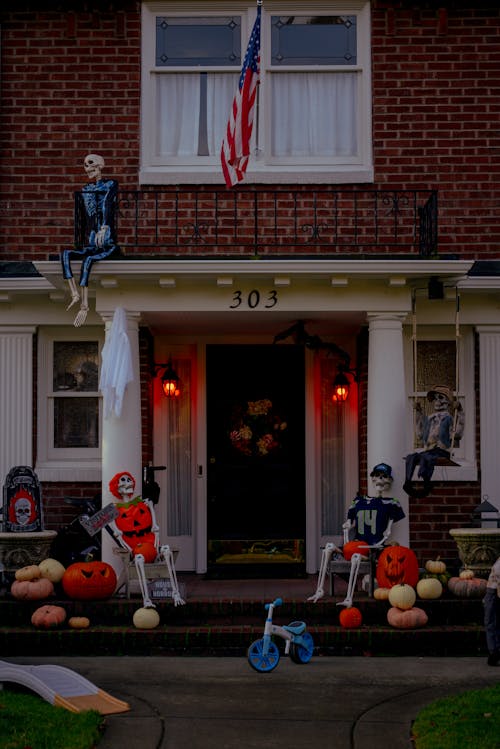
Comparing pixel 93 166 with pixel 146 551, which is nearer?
pixel 146 551

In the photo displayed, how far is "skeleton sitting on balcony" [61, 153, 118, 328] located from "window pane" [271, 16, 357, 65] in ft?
8.29

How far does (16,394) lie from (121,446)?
194 cm

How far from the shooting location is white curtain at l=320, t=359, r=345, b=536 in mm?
13344

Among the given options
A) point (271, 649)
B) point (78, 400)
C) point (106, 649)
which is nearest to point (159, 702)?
point (271, 649)

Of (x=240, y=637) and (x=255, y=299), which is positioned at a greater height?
(x=255, y=299)

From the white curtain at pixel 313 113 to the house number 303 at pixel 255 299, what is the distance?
216 centimetres

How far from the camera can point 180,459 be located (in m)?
13.4

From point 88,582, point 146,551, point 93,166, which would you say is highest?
point 93,166

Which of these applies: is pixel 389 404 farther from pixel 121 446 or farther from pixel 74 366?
pixel 74 366

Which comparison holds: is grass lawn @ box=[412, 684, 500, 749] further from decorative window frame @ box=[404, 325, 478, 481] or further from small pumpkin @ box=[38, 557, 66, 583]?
decorative window frame @ box=[404, 325, 478, 481]

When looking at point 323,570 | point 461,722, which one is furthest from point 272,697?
point 323,570

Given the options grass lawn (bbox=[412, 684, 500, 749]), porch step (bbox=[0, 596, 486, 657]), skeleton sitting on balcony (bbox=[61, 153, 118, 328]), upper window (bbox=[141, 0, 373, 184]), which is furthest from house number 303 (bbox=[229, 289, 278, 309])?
grass lawn (bbox=[412, 684, 500, 749])

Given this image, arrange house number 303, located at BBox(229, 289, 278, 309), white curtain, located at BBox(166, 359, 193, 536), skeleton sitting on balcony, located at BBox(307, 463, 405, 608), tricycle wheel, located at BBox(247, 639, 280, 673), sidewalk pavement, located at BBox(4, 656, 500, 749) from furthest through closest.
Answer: white curtain, located at BBox(166, 359, 193, 536) → house number 303, located at BBox(229, 289, 278, 309) → skeleton sitting on balcony, located at BBox(307, 463, 405, 608) → tricycle wheel, located at BBox(247, 639, 280, 673) → sidewalk pavement, located at BBox(4, 656, 500, 749)

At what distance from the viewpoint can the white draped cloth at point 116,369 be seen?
36.2 ft
